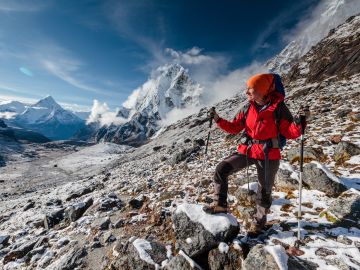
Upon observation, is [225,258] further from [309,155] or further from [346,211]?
[309,155]

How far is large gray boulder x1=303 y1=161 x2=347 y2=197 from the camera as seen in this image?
8047mm

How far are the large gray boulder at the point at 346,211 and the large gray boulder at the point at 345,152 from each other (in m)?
4.03

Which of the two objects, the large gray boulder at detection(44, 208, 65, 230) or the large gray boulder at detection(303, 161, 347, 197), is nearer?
the large gray boulder at detection(303, 161, 347, 197)

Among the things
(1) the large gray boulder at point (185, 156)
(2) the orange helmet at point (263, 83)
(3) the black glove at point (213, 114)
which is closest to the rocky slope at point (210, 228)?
(3) the black glove at point (213, 114)

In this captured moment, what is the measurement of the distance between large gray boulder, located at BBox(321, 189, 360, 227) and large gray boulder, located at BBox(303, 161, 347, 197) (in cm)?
90

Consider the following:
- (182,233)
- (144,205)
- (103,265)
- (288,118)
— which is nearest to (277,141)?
(288,118)

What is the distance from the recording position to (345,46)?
5431cm

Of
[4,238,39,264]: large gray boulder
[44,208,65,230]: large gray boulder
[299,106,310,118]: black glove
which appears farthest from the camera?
[44,208,65,230]: large gray boulder

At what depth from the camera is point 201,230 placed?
6.25m

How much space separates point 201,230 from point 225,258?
0.81 meters

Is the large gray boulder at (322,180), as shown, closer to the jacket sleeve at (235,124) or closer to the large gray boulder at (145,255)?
the jacket sleeve at (235,124)

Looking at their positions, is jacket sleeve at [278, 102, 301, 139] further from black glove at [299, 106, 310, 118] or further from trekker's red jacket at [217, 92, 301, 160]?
black glove at [299, 106, 310, 118]

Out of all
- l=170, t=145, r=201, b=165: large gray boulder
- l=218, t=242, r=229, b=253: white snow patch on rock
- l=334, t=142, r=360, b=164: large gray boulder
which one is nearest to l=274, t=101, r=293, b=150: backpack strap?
l=218, t=242, r=229, b=253: white snow patch on rock

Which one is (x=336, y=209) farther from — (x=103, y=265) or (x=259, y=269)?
(x=103, y=265)
